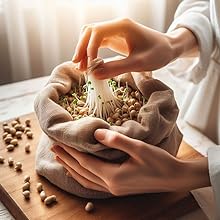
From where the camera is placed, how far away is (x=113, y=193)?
1.86ft

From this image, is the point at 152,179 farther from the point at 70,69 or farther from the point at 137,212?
the point at 70,69

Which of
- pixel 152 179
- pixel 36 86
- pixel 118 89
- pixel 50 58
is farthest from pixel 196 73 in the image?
pixel 50 58

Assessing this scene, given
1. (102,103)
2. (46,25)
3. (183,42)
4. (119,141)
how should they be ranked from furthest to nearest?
(46,25), (183,42), (102,103), (119,141)

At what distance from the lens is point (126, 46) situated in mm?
683

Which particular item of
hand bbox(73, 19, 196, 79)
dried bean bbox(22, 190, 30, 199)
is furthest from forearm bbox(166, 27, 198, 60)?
dried bean bbox(22, 190, 30, 199)

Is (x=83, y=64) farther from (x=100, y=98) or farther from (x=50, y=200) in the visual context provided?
(x=50, y=200)

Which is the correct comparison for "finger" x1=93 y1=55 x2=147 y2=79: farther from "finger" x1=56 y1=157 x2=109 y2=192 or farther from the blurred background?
the blurred background

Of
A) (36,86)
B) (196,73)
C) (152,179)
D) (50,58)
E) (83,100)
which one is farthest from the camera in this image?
(50,58)

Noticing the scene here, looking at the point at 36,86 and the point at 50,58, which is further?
the point at 50,58

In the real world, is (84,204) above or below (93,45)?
below

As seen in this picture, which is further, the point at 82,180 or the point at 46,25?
the point at 46,25

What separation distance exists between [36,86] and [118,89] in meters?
0.36

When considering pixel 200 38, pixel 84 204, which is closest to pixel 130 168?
pixel 84 204

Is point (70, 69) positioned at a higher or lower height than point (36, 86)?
higher
